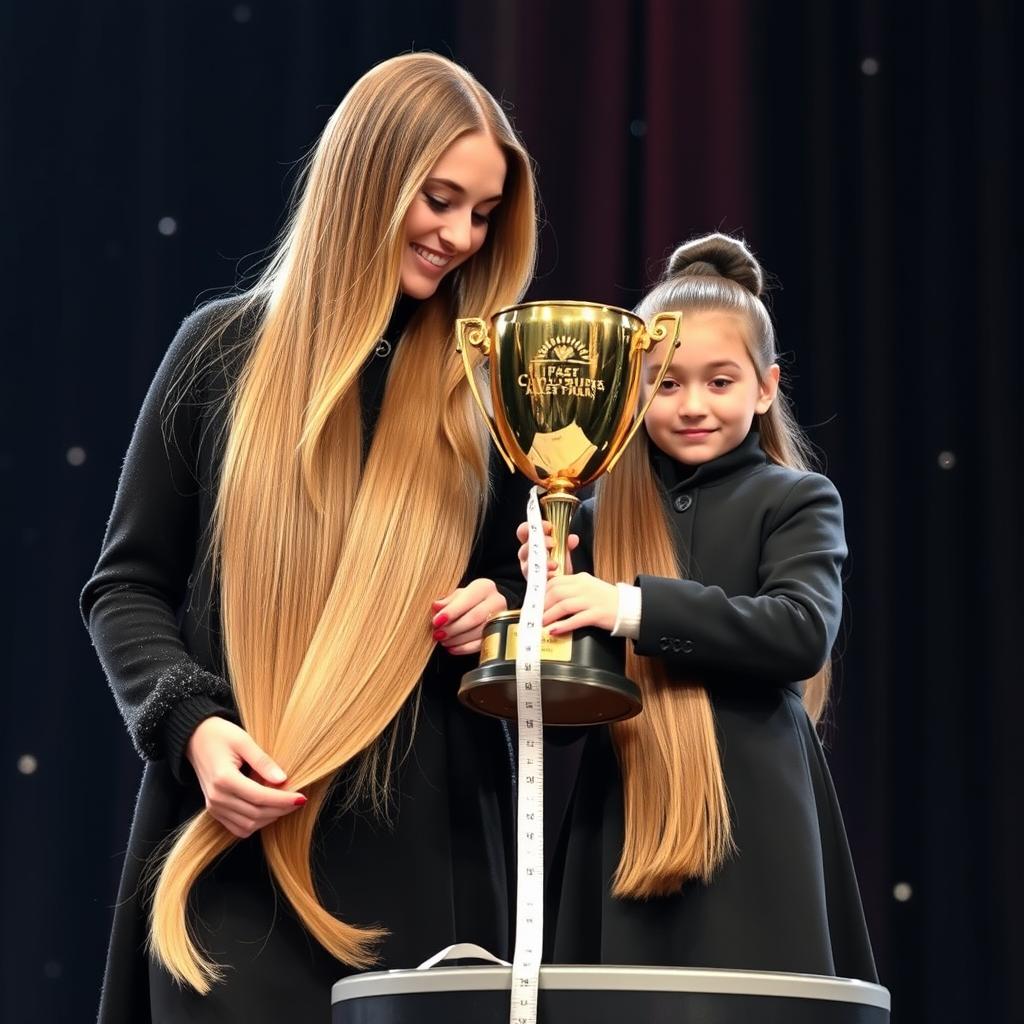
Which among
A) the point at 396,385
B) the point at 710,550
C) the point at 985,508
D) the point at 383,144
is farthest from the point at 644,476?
the point at 985,508

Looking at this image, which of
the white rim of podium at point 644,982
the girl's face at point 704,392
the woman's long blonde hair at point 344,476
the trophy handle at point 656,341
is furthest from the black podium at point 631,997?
the girl's face at point 704,392

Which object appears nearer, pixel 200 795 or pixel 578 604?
pixel 578 604

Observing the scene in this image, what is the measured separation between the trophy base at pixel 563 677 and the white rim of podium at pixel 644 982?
311mm

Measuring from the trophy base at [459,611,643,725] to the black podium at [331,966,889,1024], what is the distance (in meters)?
0.31

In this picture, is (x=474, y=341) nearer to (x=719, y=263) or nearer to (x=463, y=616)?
(x=463, y=616)

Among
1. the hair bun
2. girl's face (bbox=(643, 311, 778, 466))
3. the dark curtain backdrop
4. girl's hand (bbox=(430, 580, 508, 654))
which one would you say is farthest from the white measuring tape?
the dark curtain backdrop

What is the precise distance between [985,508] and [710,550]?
104cm

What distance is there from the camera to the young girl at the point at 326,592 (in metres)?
1.35

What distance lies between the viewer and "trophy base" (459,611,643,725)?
1.21 m

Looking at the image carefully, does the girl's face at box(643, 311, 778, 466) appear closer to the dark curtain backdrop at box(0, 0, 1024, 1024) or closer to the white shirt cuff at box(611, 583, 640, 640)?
the white shirt cuff at box(611, 583, 640, 640)

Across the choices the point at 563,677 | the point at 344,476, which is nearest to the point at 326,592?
the point at 344,476

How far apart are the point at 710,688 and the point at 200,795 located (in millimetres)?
463

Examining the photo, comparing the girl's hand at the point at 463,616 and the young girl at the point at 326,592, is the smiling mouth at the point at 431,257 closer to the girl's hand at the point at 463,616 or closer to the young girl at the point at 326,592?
the young girl at the point at 326,592

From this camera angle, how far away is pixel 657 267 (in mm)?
2496
